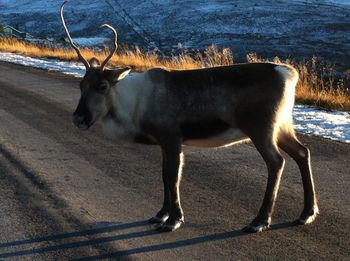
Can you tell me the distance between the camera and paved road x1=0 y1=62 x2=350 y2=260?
494 centimetres

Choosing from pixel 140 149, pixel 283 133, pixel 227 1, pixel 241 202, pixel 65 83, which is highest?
pixel 283 133

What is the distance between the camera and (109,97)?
5512mm

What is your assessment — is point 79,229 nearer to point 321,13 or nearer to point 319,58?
point 319,58

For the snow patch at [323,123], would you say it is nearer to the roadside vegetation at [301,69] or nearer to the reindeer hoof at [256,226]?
the roadside vegetation at [301,69]

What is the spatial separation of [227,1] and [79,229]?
2232 inches

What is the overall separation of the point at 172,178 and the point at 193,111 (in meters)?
0.63

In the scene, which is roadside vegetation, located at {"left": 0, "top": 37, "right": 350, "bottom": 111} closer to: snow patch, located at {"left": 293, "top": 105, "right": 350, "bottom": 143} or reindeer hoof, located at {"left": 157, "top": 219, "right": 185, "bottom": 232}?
snow patch, located at {"left": 293, "top": 105, "right": 350, "bottom": 143}

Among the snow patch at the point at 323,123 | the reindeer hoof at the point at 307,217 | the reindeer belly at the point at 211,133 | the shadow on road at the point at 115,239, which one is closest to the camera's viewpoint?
the shadow on road at the point at 115,239

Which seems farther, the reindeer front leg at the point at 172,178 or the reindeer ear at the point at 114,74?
the reindeer ear at the point at 114,74

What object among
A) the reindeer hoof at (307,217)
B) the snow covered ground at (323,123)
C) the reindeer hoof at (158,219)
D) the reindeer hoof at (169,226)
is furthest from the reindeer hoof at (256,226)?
the snow covered ground at (323,123)

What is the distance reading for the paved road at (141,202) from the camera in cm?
494

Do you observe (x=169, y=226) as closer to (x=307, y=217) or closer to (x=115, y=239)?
(x=115, y=239)

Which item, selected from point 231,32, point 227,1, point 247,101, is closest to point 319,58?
point 231,32

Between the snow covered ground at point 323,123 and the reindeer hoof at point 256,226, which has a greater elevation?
the reindeer hoof at point 256,226
